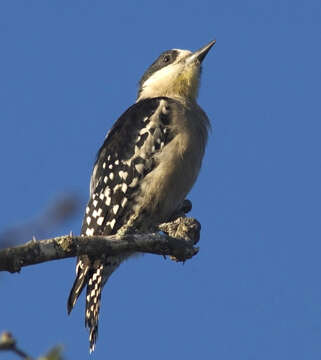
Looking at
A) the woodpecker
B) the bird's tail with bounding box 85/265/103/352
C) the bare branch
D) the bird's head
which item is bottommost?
the bare branch

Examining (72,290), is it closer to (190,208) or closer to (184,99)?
(190,208)

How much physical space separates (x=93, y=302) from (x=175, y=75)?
3671mm

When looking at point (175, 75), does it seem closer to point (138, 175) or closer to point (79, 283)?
point (138, 175)

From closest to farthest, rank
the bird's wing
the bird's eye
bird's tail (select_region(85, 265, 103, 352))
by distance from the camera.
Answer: bird's tail (select_region(85, 265, 103, 352)) → the bird's wing → the bird's eye

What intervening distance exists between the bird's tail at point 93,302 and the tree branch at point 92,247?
147 centimetres

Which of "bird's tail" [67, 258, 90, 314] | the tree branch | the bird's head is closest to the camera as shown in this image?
the tree branch

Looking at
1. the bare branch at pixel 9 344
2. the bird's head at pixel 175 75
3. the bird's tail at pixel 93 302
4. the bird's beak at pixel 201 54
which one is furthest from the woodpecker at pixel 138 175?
the bare branch at pixel 9 344

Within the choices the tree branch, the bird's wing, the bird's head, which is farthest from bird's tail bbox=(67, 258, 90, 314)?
the bird's head

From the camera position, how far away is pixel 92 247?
4.05 metres

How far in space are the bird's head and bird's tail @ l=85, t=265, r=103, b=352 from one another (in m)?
3.06

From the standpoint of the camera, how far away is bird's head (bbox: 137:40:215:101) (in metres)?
8.89

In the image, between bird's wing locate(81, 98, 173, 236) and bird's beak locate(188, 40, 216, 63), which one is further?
bird's beak locate(188, 40, 216, 63)

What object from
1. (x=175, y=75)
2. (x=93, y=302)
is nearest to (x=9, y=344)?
(x=93, y=302)

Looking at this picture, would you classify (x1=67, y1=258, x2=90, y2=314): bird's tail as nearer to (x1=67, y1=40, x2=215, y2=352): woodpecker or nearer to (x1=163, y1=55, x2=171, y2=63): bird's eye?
(x1=67, y1=40, x2=215, y2=352): woodpecker
